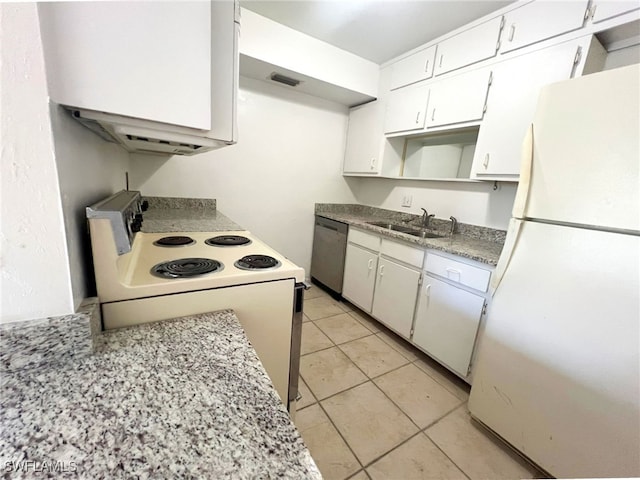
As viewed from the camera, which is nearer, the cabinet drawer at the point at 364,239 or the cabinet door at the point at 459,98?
the cabinet door at the point at 459,98

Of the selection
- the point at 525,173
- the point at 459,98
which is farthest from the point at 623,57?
the point at 525,173

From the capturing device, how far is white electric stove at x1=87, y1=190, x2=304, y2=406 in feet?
2.25

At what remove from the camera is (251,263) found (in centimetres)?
102

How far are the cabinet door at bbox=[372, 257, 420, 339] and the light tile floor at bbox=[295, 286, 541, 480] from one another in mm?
205

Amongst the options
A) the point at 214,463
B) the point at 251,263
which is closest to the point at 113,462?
the point at 214,463

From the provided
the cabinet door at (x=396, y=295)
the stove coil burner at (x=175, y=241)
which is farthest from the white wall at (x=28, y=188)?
the cabinet door at (x=396, y=295)

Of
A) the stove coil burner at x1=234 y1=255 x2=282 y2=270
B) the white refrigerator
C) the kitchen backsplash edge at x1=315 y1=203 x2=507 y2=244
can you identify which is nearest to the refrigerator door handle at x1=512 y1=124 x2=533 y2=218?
the white refrigerator

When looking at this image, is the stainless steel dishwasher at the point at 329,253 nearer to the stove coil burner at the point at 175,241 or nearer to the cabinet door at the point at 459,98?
the cabinet door at the point at 459,98

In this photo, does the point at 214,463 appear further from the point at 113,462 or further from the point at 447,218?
the point at 447,218

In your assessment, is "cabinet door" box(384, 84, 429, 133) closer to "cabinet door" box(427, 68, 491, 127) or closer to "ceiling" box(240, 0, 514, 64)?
"cabinet door" box(427, 68, 491, 127)

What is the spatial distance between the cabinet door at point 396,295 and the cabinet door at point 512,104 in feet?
2.96

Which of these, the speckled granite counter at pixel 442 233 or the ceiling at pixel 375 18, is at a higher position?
the ceiling at pixel 375 18

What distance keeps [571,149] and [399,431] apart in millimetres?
1574

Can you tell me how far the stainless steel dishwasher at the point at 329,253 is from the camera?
2794 millimetres
